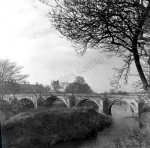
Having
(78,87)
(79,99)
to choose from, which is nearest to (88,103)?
(78,87)

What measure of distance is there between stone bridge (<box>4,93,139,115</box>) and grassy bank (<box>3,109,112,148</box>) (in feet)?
25.2

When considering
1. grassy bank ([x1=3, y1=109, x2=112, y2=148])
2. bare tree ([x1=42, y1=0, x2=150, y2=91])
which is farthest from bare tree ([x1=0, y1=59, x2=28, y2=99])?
bare tree ([x1=42, y1=0, x2=150, y2=91])

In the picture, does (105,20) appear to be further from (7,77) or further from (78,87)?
(78,87)

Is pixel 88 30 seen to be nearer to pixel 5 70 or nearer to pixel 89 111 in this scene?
pixel 89 111

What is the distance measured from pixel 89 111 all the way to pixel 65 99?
11852mm

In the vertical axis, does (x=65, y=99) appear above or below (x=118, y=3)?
below

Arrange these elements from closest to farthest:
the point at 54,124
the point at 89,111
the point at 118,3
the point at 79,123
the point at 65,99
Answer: the point at 118,3 → the point at 54,124 → the point at 79,123 → the point at 89,111 → the point at 65,99

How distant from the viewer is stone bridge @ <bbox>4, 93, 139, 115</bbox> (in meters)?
25.6

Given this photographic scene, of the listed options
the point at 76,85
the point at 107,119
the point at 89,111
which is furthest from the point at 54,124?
the point at 76,85

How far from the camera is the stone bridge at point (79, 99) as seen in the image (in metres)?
25.6

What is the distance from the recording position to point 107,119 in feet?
73.5

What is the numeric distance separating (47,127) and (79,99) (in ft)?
54.3

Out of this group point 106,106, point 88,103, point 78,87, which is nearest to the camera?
point 106,106

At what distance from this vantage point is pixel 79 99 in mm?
31469
